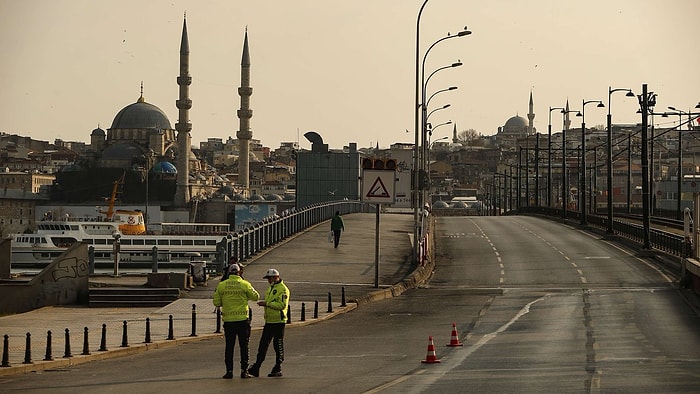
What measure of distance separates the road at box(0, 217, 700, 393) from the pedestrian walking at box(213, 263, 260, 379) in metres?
0.35

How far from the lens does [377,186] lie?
1476 inches

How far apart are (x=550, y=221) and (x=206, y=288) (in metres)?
56.2

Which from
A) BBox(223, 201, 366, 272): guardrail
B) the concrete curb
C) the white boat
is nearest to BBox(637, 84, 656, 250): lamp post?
BBox(223, 201, 366, 272): guardrail

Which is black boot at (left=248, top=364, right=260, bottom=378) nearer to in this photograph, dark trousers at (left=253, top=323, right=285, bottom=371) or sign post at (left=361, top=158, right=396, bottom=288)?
dark trousers at (left=253, top=323, right=285, bottom=371)

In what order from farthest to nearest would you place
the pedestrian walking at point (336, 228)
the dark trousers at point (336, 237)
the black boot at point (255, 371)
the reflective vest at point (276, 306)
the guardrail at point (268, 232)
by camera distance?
1. the dark trousers at point (336, 237)
2. the pedestrian walking at point (336, 228)
3. the guardrail at point (268, 232)
4. the black boot at point (255, 371)
5. the reflective vest at point (276, 306)

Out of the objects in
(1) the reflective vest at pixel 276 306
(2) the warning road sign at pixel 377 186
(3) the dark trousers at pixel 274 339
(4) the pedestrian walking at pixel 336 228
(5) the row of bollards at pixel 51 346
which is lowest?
(5) the row of bollards at pixel 51 346

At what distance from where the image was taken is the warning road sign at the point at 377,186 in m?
37.5

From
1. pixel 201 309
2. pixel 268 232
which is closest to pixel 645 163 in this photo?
pixel 268 232

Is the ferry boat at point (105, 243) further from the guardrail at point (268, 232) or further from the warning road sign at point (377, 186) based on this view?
the warning road sign at point (377, 186)

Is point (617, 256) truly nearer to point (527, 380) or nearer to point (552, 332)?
point (552, 332)

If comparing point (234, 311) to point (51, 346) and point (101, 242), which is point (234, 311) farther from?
point (101, 242)

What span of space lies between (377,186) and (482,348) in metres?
15.2

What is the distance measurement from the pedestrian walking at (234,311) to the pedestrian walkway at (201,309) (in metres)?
3.93

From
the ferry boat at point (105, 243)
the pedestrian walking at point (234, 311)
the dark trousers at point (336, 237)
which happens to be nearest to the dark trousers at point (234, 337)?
the pedestrian walking at point (234, 311)
